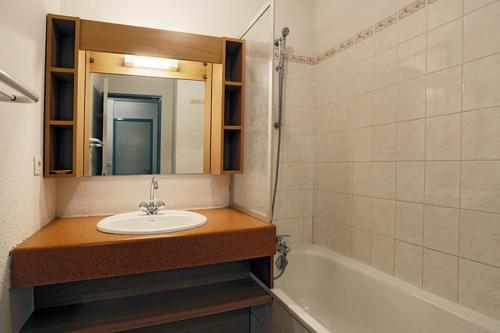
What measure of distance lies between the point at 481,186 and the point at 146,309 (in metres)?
1.64

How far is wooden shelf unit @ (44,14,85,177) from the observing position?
1454mm

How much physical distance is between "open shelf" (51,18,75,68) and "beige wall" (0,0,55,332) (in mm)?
86

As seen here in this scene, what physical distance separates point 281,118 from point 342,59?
1.96 ft

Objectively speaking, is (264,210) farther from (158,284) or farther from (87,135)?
(87,135)

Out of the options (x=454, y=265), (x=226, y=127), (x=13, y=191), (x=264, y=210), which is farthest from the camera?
(x=226, y=127)

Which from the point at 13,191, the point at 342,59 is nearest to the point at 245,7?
the point at 342,59

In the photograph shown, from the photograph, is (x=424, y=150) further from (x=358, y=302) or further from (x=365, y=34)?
(x=358, y=302)

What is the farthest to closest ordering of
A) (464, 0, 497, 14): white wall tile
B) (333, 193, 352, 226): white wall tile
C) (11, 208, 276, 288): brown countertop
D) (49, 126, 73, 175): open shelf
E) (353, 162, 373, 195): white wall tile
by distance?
(333, 193, 352, 226): white wall tile, (353, 162, 373, 195): white wall tile, (49, 126, 73, 175): open shelf, (464, 0, 497, 14): white wall tile, (11, 208, 276, 288): brown countertop


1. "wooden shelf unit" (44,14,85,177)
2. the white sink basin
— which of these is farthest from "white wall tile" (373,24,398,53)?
"wooden shelf unit" (44,14,85,177)

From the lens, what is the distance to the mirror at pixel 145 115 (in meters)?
1.67

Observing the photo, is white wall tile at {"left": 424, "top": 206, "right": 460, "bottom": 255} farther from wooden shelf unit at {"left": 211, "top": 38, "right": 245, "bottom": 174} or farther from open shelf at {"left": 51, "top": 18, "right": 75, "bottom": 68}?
open shelf at {"left": 51, "top": 18, "right": 75, "bottom": 68}

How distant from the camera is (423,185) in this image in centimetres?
147

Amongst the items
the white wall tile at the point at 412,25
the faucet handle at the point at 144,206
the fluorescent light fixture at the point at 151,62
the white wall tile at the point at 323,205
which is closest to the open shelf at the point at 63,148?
the faucet handle at the point at 144,206

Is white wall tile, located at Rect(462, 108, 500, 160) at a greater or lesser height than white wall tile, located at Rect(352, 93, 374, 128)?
lesser
